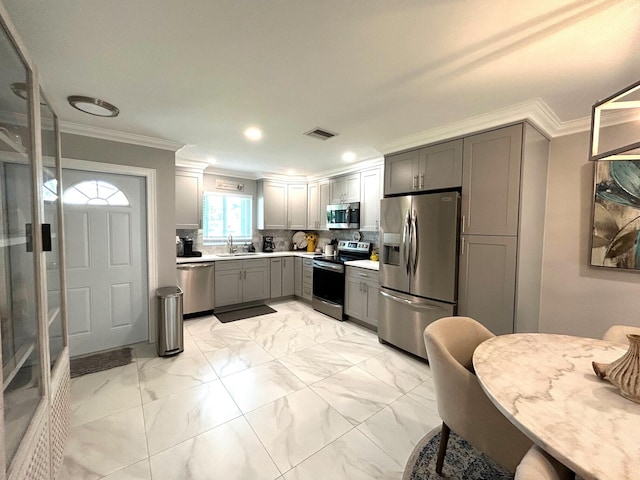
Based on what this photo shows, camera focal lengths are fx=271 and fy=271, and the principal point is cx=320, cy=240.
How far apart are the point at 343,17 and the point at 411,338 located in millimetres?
2813

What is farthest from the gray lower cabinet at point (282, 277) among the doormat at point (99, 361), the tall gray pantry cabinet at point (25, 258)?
the tall gray pantry cabinet at point (25, 258)

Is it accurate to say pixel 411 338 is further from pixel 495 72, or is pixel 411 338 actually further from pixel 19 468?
pixel 19 468

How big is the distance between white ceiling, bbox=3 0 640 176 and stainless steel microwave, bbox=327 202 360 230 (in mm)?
1788

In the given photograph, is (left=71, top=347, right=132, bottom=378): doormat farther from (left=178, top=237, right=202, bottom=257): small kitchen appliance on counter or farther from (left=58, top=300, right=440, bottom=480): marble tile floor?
(left=178, top=237, right=202, bottom=257): small kitchen appliance on counter

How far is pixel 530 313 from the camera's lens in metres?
2.57

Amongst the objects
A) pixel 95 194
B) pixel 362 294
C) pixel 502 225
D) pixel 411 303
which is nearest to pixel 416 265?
pixel 411 303

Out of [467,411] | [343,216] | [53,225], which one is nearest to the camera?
[467,411]

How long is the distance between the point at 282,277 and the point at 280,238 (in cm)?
94

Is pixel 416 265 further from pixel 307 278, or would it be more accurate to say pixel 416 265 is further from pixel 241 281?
pixel 241 281

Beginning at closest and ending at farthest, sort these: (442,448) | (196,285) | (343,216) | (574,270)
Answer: (442,448) → (574,270) → (196,285) → (343,216)

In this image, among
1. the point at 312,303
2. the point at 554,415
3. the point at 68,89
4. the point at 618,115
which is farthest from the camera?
the point at 312,303

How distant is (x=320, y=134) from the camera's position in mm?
2918

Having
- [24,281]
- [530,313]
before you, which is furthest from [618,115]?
[24,281]

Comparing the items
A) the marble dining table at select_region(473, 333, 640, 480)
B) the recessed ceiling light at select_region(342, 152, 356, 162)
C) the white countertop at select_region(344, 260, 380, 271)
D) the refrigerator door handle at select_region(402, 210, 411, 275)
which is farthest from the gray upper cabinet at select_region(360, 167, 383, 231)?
the marble dining table at select_region(473, 333, 640, 480)
